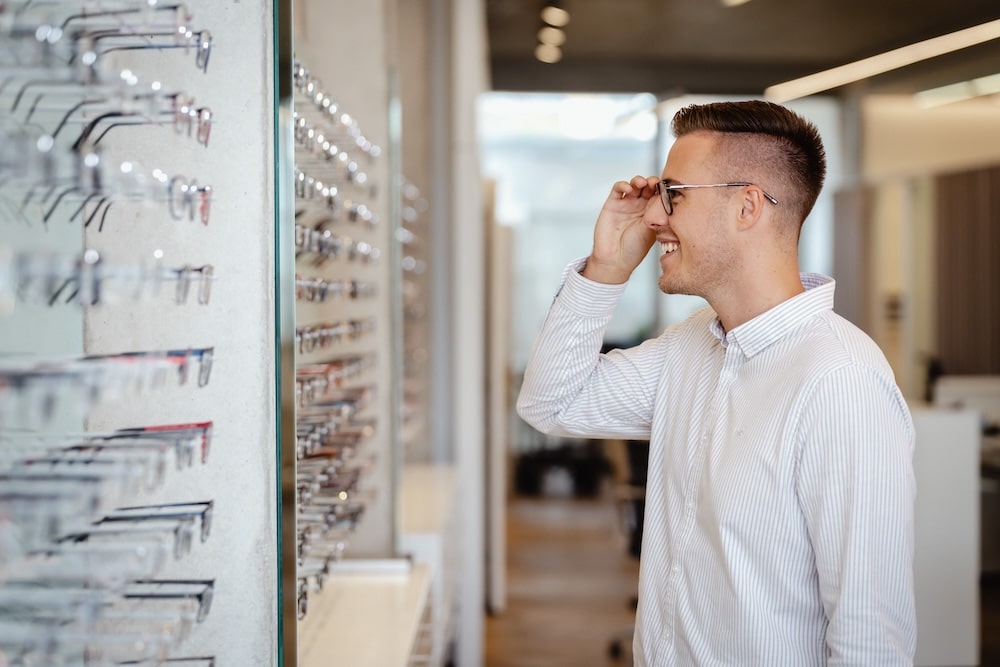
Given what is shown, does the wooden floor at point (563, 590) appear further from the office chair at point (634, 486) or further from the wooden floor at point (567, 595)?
the office chair at point (634, 486)

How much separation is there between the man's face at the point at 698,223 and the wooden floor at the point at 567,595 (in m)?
3.06

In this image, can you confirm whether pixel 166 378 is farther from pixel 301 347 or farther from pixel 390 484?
pixel 390 484

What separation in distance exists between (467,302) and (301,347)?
2624 millimetres

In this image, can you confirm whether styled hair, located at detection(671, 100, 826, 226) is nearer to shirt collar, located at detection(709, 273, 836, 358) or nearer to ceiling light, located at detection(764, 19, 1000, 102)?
shirt collar, located at detection(709, 273, 836, 358)

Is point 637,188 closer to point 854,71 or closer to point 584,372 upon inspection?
point 584,372

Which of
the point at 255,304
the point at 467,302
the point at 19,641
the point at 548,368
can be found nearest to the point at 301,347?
the point at 255,304

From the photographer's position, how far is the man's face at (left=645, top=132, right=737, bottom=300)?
5.34 feet

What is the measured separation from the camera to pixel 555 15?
271 inches

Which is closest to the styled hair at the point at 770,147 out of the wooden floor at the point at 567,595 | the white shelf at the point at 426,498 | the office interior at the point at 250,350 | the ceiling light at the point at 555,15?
the office interior at the point at 250,350

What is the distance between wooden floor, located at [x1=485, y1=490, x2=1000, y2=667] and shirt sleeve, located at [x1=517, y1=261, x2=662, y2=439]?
8.98 ft

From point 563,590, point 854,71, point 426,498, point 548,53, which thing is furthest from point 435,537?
point 854,71

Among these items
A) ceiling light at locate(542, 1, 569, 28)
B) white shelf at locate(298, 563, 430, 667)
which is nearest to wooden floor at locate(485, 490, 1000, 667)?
white shelf at locate(298, 563, 430, 667)

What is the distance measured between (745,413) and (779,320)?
0.54 feet

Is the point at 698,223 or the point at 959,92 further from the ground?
the point at 959,92
